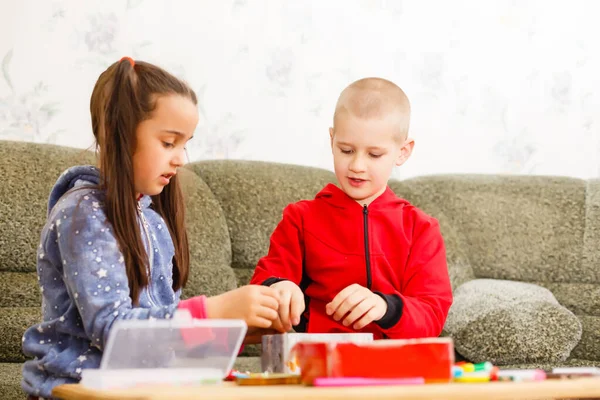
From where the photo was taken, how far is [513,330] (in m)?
2.02

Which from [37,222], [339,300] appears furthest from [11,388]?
[339,300]

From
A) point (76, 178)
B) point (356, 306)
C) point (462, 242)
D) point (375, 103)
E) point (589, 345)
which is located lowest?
point (589, 345)

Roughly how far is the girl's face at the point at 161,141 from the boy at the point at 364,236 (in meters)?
0.33

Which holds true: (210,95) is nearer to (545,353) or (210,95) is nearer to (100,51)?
(100,51)

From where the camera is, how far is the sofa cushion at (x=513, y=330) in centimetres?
201

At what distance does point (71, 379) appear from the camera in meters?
1.17

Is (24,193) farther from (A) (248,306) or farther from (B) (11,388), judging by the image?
(A) (248,306)

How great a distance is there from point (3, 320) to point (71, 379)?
757mm

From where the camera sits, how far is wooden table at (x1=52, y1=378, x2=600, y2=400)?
79 cm

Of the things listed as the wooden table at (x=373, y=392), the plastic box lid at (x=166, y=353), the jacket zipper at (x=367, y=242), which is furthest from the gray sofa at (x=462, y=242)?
the wooden table at (x=373, y=392)

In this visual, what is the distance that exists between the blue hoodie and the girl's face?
2.9 inches

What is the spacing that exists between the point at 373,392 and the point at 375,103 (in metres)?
0.88

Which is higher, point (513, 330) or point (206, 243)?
point (206, 243)

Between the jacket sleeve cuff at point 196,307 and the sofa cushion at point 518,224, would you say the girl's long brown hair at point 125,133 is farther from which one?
the sofa cushion at point 518,224
